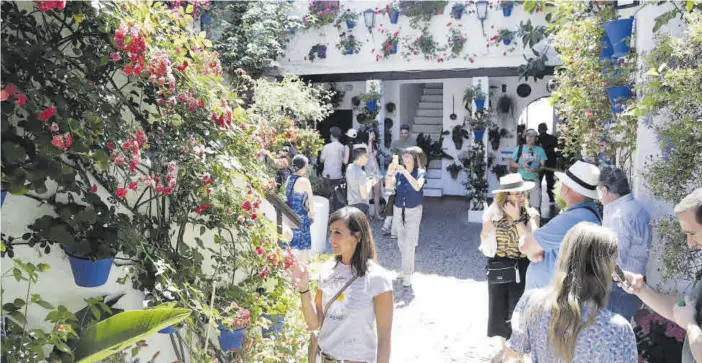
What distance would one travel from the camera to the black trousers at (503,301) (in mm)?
4969

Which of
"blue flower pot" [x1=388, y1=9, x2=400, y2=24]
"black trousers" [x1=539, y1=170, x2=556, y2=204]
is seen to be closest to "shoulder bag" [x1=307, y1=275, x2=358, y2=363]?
Answer: "black trousers" [x1=539, y1=170, x2=556, y2=204]

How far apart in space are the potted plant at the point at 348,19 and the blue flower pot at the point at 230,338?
1098cm

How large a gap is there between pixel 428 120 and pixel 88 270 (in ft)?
49.0

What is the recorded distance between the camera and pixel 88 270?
98.8 inches

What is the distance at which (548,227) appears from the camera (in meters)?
4.18

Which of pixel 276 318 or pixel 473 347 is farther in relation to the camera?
pixel 473 347

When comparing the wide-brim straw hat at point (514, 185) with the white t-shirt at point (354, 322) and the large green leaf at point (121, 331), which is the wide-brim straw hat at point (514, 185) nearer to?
the white t-shirt at point (354, 322)

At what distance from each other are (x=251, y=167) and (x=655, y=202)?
3197 mm

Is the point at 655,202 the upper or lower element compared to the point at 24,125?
lower

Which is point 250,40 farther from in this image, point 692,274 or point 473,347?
point 692,274

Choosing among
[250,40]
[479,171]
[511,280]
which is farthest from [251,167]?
[250,40]

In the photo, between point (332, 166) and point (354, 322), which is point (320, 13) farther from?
point (354, 322)

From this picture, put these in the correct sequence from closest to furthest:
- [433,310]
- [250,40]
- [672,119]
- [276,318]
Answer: [276,318], [672,119], [433,310], [250,40]

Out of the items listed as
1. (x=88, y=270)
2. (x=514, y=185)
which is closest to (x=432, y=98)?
(x=514, y=185)
